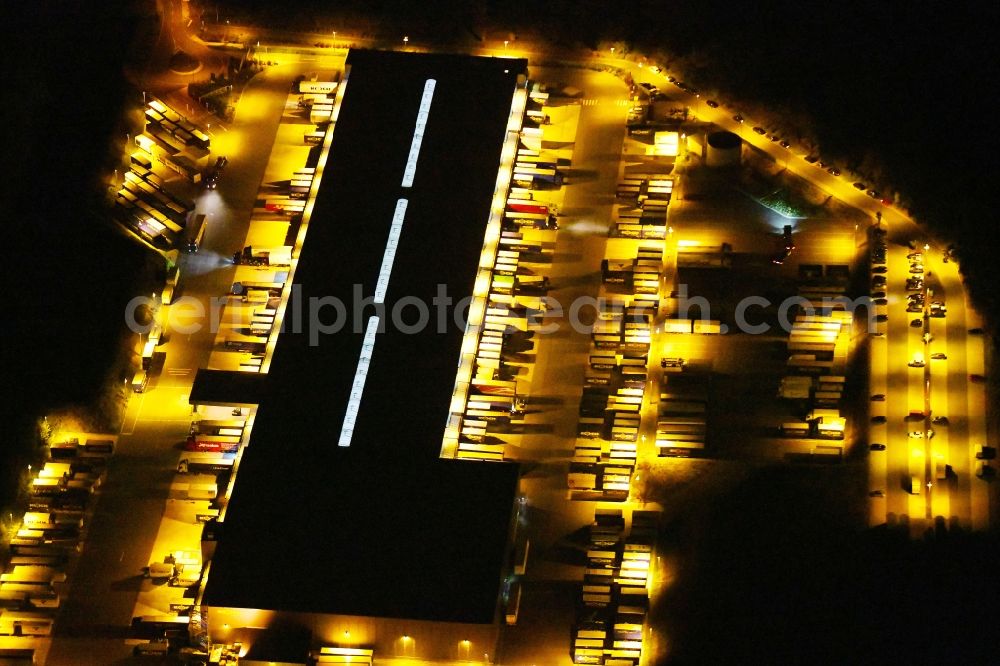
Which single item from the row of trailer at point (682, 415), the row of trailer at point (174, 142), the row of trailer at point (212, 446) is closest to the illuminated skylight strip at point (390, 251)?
the row of trailer at point (212, 446)

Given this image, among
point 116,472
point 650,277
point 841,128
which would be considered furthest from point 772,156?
point 116,472

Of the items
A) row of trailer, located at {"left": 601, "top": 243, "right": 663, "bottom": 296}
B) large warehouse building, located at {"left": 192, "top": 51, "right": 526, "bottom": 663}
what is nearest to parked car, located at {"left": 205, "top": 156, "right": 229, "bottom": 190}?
large warehouse building, located at {"left": 192, "top": 51, "right": 526, "bottom": 663}

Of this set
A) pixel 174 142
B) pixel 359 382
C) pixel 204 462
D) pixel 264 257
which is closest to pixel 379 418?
pixel 359 382

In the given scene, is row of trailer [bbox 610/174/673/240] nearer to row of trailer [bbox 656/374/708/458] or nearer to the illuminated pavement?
row of trailer [bbox 656/374/708/458]

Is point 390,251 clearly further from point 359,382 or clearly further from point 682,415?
point 682,415

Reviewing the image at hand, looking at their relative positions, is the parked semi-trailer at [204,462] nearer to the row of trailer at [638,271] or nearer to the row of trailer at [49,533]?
the row of trailer at [49,533]

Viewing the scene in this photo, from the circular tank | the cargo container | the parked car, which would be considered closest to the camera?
the cargo container

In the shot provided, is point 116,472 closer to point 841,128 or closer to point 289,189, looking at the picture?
point 289,189
